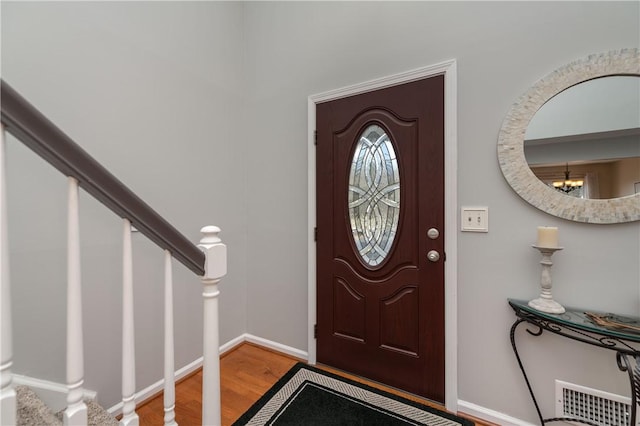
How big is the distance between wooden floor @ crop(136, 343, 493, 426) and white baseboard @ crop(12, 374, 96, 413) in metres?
0.48

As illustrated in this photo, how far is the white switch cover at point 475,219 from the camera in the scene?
157 cm

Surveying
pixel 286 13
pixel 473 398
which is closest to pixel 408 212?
pixel 473 398

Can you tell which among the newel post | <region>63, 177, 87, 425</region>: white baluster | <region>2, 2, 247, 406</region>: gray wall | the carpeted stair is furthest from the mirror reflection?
the carpeted stair

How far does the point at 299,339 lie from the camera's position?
2221mm

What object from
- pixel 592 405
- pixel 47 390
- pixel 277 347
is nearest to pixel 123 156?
pixel 47 390

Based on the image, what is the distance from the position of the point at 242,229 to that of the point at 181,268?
24.7 inches

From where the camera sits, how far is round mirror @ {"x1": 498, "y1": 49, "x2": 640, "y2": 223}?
127 centimetres

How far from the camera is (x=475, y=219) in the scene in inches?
62.9

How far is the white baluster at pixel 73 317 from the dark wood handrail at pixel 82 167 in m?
0.04

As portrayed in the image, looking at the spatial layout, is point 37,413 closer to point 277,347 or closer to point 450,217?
point 277,347

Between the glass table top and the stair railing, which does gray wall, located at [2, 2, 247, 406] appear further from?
the glass table top

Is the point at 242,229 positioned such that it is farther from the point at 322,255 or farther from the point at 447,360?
the point at 447,360

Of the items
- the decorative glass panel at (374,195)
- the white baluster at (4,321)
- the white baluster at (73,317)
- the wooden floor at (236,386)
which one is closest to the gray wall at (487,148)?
the wooden floor at (236,386)

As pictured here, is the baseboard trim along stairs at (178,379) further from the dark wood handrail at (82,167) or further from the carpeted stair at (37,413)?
the dark wood handrail at (82,167)
